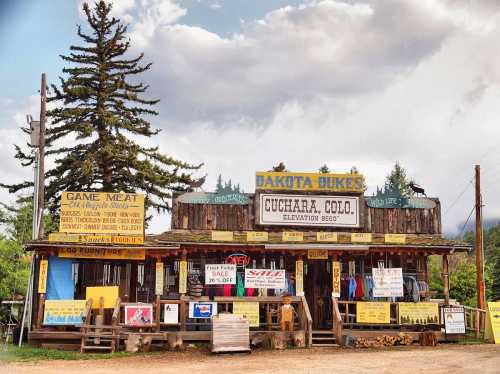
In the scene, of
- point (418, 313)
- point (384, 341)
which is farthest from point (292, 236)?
point (418, 313)

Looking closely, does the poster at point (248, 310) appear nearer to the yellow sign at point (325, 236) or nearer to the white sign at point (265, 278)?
the white sign at point (265, 278)

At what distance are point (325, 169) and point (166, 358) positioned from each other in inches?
1597

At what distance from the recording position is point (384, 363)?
1792cm

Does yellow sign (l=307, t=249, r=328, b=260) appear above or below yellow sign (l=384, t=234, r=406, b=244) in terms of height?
below

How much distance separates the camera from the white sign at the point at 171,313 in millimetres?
22125

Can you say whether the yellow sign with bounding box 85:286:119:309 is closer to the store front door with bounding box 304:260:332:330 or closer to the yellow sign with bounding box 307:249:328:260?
the yellow sign with bounding box 307:249:328:260

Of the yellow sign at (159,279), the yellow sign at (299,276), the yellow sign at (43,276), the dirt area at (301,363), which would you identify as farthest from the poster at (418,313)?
the yellow sign at (43,276)

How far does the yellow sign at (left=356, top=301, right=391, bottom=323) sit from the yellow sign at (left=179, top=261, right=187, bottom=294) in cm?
621

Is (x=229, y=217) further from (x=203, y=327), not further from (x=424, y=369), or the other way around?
(x=424, y=369)

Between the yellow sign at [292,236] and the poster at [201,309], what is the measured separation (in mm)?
3570

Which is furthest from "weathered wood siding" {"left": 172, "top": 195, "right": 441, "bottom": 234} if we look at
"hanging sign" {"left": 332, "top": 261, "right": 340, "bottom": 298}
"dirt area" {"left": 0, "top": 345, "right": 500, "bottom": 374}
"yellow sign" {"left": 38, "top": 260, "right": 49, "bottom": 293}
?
"dirt area" {"left": 0, "top": 345, "right": 500, "bottom": 374}

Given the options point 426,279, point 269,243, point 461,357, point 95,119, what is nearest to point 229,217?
point 269,243

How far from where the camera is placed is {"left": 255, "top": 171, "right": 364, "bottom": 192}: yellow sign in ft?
80.2

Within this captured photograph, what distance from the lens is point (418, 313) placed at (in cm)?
2308
